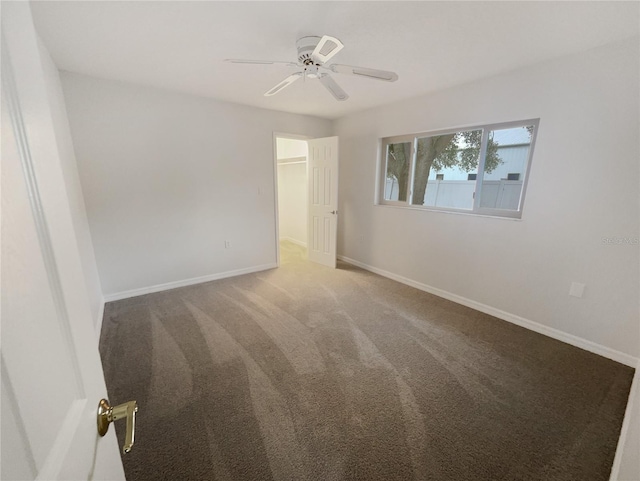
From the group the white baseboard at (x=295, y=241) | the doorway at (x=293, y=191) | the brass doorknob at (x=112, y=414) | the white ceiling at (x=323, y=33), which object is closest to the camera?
the brass doorknob at (x=112, y=414)

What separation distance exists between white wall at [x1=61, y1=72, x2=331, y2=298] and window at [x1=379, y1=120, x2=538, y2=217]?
1713 mm

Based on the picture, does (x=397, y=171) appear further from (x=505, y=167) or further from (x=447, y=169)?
(x=505, y=167)

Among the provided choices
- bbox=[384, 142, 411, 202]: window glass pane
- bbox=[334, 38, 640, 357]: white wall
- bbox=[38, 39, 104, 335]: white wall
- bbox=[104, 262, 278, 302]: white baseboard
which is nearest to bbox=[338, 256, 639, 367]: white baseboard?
bbox=[334, 38, 640, 357]: white wall

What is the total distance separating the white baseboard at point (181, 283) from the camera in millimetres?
3113

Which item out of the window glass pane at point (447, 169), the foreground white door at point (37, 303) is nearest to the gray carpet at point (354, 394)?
the foreground white door at point (37, 303)

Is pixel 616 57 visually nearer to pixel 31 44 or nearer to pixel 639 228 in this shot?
pixel 639 228

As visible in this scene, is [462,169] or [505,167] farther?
[462,169]

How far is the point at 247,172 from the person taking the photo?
375cm

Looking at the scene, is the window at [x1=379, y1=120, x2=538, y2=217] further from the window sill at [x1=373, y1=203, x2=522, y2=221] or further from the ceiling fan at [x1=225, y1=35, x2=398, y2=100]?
the ceiling fan at [x1=225, y1=35, x2=398, y2=100]

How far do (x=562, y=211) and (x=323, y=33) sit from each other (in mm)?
2400

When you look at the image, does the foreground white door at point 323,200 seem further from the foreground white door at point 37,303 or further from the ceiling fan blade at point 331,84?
the foreground white door at point 37,303

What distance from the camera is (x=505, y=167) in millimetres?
2666

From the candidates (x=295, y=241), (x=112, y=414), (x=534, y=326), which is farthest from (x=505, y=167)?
(x=295, y=241)

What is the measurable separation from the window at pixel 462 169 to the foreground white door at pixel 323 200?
2.44 ft
